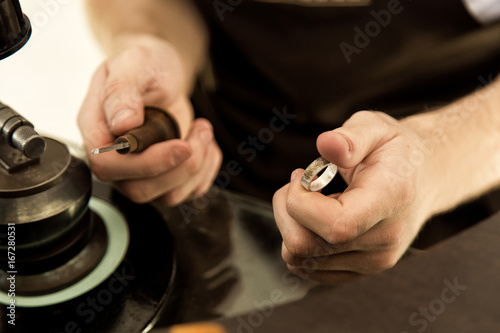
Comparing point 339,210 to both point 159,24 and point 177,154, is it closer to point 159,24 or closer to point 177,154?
point 177,154

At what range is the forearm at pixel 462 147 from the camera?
1.16 m

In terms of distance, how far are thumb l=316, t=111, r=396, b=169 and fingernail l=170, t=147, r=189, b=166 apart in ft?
1.30

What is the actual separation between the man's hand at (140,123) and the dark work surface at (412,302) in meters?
0.44

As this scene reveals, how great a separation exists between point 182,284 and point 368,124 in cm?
52

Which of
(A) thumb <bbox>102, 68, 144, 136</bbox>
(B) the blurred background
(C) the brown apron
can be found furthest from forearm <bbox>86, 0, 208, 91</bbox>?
(A) thumb <bbox>102, 68, 144, 136</bbox>

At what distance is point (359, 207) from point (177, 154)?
0.47 metres

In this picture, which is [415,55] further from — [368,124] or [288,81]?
[368,124]

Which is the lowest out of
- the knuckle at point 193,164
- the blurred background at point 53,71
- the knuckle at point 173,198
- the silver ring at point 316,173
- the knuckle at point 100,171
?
the blurred background at point 53,71

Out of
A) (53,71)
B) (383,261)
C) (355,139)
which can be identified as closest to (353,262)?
(383,261)

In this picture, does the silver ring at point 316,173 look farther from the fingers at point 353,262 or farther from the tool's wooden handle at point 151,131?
the tool's wooden handle at point 151,131

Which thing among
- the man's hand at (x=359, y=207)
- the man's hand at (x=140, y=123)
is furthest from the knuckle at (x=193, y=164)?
the man's hand at (x=359, y=207)

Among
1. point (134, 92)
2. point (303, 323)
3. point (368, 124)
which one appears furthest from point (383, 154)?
point (134, 92)

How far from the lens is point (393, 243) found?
94 centimetres

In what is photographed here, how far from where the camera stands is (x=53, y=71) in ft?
9.50
